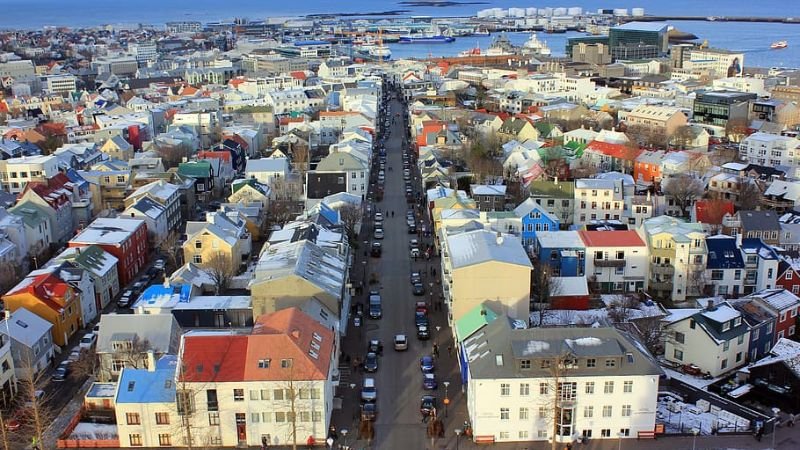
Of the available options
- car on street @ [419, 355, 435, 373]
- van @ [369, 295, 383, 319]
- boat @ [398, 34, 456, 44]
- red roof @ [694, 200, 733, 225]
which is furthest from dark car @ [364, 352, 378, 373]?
boat @ [398, 34, 456, 44]

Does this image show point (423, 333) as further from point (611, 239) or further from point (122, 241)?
point (122, 241)

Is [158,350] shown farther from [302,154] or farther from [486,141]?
[486,141]

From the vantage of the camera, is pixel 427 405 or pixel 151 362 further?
pixel 427 405

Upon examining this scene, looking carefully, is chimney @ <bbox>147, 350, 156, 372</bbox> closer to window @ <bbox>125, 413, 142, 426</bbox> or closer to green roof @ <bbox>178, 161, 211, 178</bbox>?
window @ <bbox>125, 413, 142, 426</bbox>

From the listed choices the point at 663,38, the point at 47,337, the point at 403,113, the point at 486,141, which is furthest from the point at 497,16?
the point at 47,337

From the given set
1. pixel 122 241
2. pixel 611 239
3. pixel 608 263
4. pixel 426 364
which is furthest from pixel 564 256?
pixel 122 241

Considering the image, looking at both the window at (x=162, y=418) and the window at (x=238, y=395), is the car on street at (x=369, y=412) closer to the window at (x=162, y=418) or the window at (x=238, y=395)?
the window at (x=238, y=395)

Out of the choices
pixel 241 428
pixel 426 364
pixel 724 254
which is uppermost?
pixel 724 254
